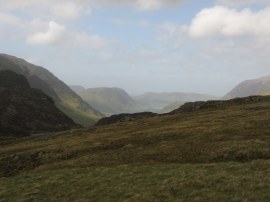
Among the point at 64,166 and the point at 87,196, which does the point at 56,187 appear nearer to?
the point at 87,196

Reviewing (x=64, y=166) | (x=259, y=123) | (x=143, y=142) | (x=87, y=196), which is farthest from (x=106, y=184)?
(x=259, y=123)

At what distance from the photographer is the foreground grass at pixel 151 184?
29.3m

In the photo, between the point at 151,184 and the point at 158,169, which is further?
the point at 158,169

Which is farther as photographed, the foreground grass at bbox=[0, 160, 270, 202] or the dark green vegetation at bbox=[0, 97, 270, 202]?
the dark green vegetation at bbox=[0, 97, 270, 202]

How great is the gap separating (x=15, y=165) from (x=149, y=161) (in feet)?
75.9

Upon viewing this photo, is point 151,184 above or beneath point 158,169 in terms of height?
beneath

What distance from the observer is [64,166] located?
49562 mm

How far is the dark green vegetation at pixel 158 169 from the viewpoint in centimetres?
3075

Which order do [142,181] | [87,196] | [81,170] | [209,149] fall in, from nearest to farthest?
[87,196] < [142,181] < [81,170] < [209,149]

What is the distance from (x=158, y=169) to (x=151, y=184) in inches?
222

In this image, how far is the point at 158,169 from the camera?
3919 cm

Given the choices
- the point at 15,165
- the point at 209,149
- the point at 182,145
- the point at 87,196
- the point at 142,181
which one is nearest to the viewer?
the point at 87,196

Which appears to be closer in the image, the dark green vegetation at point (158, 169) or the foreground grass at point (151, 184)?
the foreground grass at point (151, 184)

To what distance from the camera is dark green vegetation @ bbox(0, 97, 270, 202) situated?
101 ft
